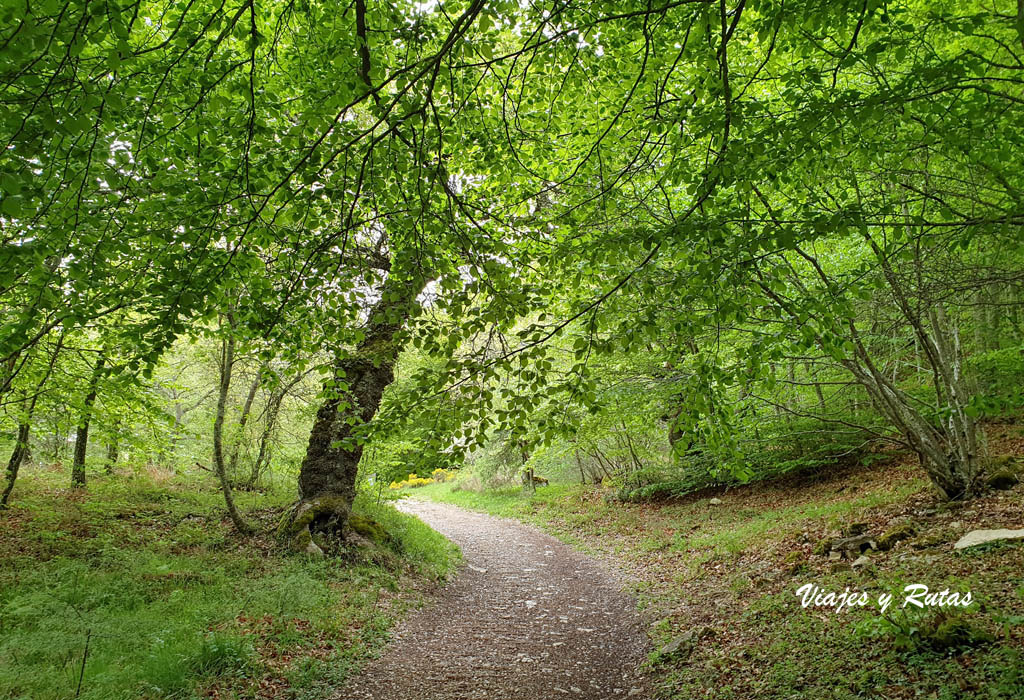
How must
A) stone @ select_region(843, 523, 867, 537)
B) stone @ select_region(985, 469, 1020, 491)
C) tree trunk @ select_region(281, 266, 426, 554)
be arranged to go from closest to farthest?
stone @ select_region(985, 469, 1020, 491), stone @ select_region(843, 523, 867, 537), tree trunk @ select_region(281, 266, 426, 554)

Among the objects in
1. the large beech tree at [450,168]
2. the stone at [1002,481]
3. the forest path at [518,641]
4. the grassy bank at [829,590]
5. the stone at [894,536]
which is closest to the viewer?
the large beech tree at [450,168]

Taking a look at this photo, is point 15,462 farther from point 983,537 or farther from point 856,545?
point 983,537

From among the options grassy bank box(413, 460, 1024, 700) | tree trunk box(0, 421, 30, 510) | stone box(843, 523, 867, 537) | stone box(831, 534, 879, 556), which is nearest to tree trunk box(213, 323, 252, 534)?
tree trunk box(0, 421, 30, 510)

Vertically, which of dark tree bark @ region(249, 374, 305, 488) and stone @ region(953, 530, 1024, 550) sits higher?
dark tree bark @ region(249, 374, 305, 488)

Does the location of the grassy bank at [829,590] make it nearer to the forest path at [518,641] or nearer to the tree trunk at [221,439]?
the forest path at [518,641]

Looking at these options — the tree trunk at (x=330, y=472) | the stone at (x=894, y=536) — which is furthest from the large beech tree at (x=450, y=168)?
the tree trunk at (x=330, y=472)

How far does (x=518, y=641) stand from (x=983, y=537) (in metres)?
6.01

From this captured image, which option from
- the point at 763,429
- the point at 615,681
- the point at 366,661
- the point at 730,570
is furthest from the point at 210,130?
the point at 763,429

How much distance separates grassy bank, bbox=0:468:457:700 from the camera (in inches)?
212

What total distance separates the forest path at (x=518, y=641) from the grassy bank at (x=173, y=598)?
1.59ft

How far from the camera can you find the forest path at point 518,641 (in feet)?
20.3

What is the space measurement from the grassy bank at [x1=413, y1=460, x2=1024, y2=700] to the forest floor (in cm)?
2

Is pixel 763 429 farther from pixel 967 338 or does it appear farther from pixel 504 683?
pixel 504 683

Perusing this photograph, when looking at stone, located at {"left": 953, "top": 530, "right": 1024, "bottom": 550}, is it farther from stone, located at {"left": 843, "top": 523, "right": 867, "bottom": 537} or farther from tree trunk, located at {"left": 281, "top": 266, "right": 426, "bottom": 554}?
tree trunk, located at {"left": 281, "top": 266, "right": 426, "bottom": 554}
